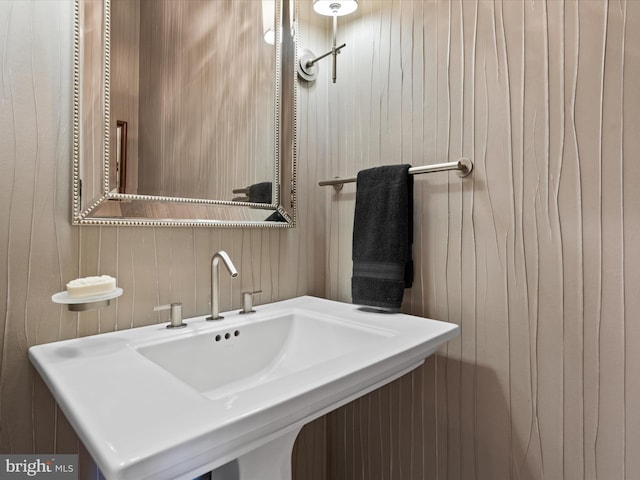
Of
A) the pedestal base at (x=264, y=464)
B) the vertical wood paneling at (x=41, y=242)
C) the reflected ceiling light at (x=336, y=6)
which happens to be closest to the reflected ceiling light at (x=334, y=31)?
the reflected ceiling light at (x=336, y=6)

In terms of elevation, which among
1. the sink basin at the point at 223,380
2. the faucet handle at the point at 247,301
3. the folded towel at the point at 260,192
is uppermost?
the folded towel at the point at 260,192

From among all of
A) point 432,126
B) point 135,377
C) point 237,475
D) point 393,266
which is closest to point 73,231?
point 135,377

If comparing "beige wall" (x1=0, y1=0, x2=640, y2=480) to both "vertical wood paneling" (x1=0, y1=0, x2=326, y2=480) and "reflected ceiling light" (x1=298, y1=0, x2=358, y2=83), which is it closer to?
"vertical wood paneling" (x1=0, y1=0, x2=326, y2=480)

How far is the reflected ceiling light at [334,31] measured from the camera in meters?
1.19

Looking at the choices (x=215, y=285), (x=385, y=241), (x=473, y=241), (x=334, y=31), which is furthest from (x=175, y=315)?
(x=334, y=31)

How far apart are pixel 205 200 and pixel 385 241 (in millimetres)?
550

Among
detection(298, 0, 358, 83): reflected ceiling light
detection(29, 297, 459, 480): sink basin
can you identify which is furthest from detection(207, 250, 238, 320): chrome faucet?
detection(298, 0, 358, 83): reflected ceiling light

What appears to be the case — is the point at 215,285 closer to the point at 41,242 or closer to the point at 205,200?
the point at 205,200

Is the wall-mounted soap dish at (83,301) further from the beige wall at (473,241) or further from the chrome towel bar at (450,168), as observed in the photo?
the chrome towel bar at (450,168)

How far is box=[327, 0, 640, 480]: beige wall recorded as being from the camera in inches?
29.8

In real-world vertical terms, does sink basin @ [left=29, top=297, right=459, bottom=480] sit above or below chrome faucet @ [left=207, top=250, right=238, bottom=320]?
below


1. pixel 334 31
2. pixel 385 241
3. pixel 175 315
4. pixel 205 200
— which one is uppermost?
pixel 334 31

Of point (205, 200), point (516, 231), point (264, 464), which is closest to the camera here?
point (264, 464)

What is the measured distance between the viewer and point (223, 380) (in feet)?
3.01
